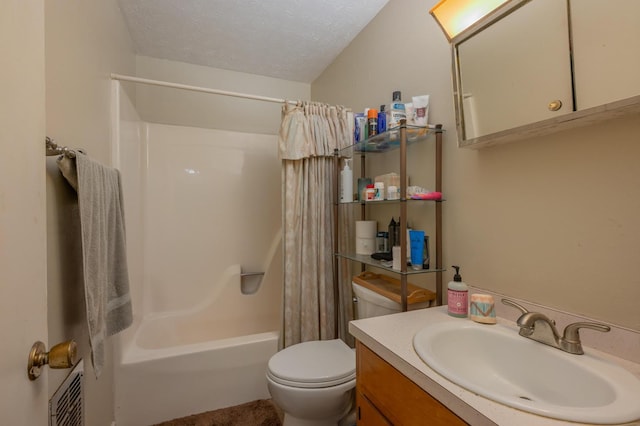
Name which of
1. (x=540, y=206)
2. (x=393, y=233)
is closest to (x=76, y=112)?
(x=393, y=233)

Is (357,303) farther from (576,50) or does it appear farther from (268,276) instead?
(576,50)

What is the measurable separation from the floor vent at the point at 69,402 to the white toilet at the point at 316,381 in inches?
27.5

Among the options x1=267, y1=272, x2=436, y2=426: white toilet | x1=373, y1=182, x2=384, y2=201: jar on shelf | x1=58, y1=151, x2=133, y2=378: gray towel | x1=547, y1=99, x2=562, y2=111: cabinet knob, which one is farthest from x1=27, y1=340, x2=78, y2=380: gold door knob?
x1=547, y1=99, x2=562, y2=111: cabinet knob

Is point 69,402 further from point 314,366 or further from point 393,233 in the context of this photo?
point 393,233

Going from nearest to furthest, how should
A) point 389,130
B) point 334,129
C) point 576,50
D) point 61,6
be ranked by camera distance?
1. point 576,50
2. point 61,6
3. point 389,130
4. point 334,129

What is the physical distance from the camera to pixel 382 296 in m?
1.37

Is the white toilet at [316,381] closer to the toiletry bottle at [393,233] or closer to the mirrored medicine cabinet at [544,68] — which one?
the toiletry bottle at [393,233]

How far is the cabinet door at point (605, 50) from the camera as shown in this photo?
683 mm

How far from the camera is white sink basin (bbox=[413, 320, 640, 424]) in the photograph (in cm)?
54

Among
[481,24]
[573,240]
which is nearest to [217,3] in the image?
[481,24]

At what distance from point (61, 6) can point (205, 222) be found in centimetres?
164

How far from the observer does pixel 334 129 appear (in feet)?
5.96

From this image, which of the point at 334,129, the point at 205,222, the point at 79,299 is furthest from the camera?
the point at 205,222

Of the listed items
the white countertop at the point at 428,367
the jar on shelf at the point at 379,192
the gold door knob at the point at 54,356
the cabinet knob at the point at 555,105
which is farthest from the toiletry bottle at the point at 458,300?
the gold door knob at the point at 54,356
